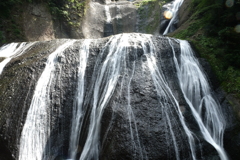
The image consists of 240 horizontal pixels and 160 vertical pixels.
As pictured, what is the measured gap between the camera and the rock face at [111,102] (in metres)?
3.94

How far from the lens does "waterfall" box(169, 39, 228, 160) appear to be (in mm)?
4582

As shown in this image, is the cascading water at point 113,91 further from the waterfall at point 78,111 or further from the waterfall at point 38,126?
the waterfall at point 38,126

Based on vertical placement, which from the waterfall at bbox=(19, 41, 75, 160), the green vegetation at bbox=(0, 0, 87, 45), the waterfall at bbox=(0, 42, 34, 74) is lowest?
the waterfall at bbox=(19, 41, 75, 160)

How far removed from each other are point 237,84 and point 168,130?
121 inches

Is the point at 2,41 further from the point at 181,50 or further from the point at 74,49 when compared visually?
the point at 181,50

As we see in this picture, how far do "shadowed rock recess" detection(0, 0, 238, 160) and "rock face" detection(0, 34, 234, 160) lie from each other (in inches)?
0.9

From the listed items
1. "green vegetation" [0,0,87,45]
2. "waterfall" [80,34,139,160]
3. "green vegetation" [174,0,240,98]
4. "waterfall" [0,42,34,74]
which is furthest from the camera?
"green vegetation" [0,0,87,45]

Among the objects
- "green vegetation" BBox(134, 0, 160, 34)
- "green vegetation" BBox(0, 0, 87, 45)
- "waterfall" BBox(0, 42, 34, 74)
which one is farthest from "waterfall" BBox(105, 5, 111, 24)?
"waterfall" BBox(0, 42, 34, 74)

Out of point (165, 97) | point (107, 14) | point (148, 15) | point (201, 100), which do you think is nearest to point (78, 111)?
point (165, 97)

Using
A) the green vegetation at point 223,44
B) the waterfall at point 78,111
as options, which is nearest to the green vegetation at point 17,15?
the waterfall at point 78,111

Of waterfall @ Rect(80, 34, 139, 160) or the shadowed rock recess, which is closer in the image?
the shadowed rock recess

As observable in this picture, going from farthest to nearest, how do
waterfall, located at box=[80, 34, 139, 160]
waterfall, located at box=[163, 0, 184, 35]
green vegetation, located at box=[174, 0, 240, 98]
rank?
waterfall, located at box=[163, 0, 184, 35] → green vegetation, located at box=[174, 0, 240, 98] → waterfall, located at box=[80, 34, 139, 160]

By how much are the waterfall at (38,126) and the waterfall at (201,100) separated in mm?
4199

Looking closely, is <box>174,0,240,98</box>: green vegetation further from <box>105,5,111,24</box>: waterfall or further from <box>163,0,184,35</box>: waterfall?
<box>105,5,111,24</box>: waterfall
